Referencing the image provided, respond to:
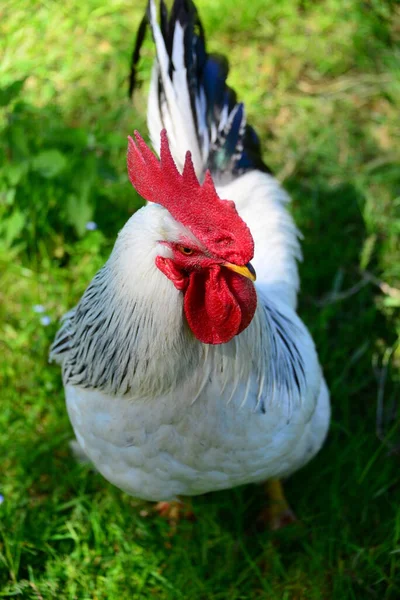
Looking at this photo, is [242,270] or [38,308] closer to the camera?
[242,270]

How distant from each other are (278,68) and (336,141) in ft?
2.58

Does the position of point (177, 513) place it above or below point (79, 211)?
below

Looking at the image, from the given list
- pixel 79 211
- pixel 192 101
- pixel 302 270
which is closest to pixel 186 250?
pixel 192 101

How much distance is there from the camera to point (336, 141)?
4219 mm

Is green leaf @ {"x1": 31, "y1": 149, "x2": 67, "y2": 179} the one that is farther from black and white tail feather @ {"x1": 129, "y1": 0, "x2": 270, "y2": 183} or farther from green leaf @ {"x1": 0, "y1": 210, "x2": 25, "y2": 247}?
black and white tail feather @ {"x1": 129, "y1": 0, "x2": 270, "y2": 183}

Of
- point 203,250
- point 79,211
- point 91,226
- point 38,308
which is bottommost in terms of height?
point 38,308

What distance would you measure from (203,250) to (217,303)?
150 millimetres

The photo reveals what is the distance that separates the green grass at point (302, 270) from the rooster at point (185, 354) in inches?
16.3

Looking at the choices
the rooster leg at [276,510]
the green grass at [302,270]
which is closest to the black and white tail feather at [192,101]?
the green grass at [302,270]

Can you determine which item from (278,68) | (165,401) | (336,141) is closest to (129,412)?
(165,401)

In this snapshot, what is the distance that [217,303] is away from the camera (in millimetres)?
1777

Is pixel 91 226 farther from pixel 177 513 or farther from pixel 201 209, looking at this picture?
pixel 201 209

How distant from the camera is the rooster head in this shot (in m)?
1.73

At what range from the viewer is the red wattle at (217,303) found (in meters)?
1.79
